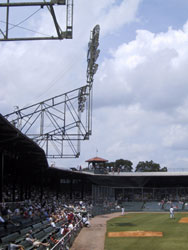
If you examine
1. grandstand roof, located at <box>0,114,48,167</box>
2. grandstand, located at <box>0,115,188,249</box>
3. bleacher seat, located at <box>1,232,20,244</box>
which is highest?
grandstand roof, located at <box>0,114,48,167</box>

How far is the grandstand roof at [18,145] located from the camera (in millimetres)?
21691

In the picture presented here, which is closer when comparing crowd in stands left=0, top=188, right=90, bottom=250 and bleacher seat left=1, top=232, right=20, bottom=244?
crowd in stands left=0, top=188, right=90, bottom=250

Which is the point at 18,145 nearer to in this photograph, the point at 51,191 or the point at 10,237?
the point at 10,237

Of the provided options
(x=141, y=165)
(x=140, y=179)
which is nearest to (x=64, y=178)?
(x=140, y=179)

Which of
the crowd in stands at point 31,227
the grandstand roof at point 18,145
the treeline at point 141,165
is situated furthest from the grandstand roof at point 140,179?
the treeline at point 141,165

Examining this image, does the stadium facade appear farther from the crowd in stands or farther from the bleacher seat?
the bleacher seat

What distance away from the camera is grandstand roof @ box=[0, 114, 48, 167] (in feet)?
71.2

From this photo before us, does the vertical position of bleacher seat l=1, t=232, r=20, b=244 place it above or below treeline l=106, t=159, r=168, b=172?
below

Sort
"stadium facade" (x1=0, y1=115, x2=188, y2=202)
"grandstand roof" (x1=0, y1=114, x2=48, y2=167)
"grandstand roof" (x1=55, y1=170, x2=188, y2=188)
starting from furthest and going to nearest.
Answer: "grandstand roof" (x1=55, y1=170, x2=188, y2=188) → "stadium facade" (x1=0, y1=115, x2=188, y2=202) → "grandstand roof" (x1=0, y1=114, x2=48, y2=167)

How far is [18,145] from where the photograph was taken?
95.0 feet

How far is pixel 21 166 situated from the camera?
38.2 metres

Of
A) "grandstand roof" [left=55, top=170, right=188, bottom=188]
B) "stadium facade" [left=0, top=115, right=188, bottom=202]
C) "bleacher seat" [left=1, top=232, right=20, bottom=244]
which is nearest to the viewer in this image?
"bleacher seat" [left=1, top=232, right=20, bottom=244]

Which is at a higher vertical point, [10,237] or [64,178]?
[64,178]

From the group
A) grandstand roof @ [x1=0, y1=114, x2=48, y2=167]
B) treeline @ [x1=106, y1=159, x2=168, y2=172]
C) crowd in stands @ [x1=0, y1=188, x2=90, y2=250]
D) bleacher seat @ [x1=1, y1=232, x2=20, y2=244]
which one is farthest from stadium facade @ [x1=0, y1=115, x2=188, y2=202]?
treeline @ [x1=106, y1=159, x2=168, y2=172]
